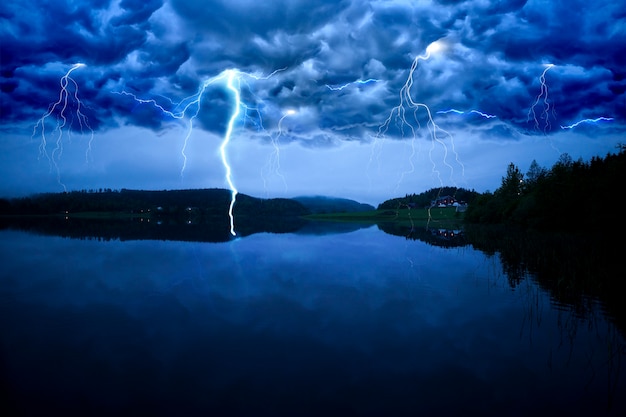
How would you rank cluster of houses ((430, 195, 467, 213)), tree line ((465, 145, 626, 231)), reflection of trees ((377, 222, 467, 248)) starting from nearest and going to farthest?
1. tree line ((465, 145, 626, 231))
2. reflection of trees ((377, 222, 467, 248))
3. cluster of houses ((430, 195, 467, 213))

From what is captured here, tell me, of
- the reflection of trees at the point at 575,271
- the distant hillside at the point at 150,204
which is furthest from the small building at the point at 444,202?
the reflection of trees at the point at 575,271

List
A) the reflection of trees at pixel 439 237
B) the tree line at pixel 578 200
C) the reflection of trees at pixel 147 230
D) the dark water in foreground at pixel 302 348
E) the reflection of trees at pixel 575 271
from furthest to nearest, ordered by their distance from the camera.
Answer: the reflection of trees at pixel 147 230 < the reflection of trees at pixel 439 237 < the tree line at pixel 578 200 < the reflection of trees at pixel 575 271 < the dark water in foreground at pixel 302 348

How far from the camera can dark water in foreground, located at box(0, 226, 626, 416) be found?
21.8ft

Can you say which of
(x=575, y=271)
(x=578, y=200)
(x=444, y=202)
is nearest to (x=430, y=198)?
(x=444, y=202)

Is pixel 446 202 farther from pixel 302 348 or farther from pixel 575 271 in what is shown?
pixel 302 348

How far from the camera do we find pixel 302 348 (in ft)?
29.7

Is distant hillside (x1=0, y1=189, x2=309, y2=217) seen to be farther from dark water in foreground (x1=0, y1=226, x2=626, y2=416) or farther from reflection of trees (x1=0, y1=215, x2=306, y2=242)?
dark water in foreground (x1=0, y1=226, x2=626, y2=416)

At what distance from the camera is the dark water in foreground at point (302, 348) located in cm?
664

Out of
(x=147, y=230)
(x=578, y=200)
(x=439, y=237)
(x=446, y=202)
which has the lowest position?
(x=147, y=230)

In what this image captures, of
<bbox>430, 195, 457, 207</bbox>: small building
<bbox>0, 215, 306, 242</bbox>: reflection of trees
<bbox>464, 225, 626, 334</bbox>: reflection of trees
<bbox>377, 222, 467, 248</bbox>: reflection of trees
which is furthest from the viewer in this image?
<bbox>430, 195, 457, 207</bbox>: small building

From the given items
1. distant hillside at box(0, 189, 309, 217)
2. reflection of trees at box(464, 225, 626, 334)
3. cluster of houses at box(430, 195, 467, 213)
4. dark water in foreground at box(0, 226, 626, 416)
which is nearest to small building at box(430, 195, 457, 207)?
cluster of houses at box(430, 195, 467, 213)

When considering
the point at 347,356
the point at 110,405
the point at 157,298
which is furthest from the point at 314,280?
the point at 110,405

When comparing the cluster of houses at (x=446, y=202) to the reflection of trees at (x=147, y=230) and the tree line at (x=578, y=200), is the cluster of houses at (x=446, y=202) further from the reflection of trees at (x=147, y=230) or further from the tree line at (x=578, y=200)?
the reflection of trees at (x=147, y=230)

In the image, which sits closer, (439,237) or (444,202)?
(439,237)
